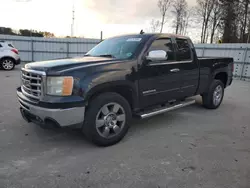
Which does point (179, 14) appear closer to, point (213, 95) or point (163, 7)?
point (163, 7)

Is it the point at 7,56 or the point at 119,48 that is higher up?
the point at 119,48

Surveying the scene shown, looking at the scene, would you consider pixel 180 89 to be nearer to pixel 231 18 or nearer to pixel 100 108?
pixel 100 108

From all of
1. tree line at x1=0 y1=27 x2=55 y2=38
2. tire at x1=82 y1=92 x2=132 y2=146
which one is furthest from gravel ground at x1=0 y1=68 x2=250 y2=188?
tree line at x1=0 y1=27 x2=55 y2=38

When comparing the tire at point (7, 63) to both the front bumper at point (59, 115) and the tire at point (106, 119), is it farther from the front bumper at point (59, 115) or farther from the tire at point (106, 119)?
the tire at point (106, 119)

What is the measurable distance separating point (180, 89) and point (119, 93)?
5.53ft

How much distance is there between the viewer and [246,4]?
79.3 feet

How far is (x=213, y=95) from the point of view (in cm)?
596

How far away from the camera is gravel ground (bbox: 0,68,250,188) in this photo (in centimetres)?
272

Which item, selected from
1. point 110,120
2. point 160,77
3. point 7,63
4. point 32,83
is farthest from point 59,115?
point 7,63

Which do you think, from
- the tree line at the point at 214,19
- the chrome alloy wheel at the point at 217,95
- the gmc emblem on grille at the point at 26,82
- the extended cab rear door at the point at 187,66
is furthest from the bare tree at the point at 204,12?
the gmc emblem on grille at the point at 26,82

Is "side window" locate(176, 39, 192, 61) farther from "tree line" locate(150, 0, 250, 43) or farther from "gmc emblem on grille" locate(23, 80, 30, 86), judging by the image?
"tree line" locate(150, 0, 250, 43)

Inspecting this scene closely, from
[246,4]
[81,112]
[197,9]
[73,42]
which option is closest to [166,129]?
[81,112]

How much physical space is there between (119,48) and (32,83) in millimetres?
1792

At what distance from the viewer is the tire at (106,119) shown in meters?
3.38
